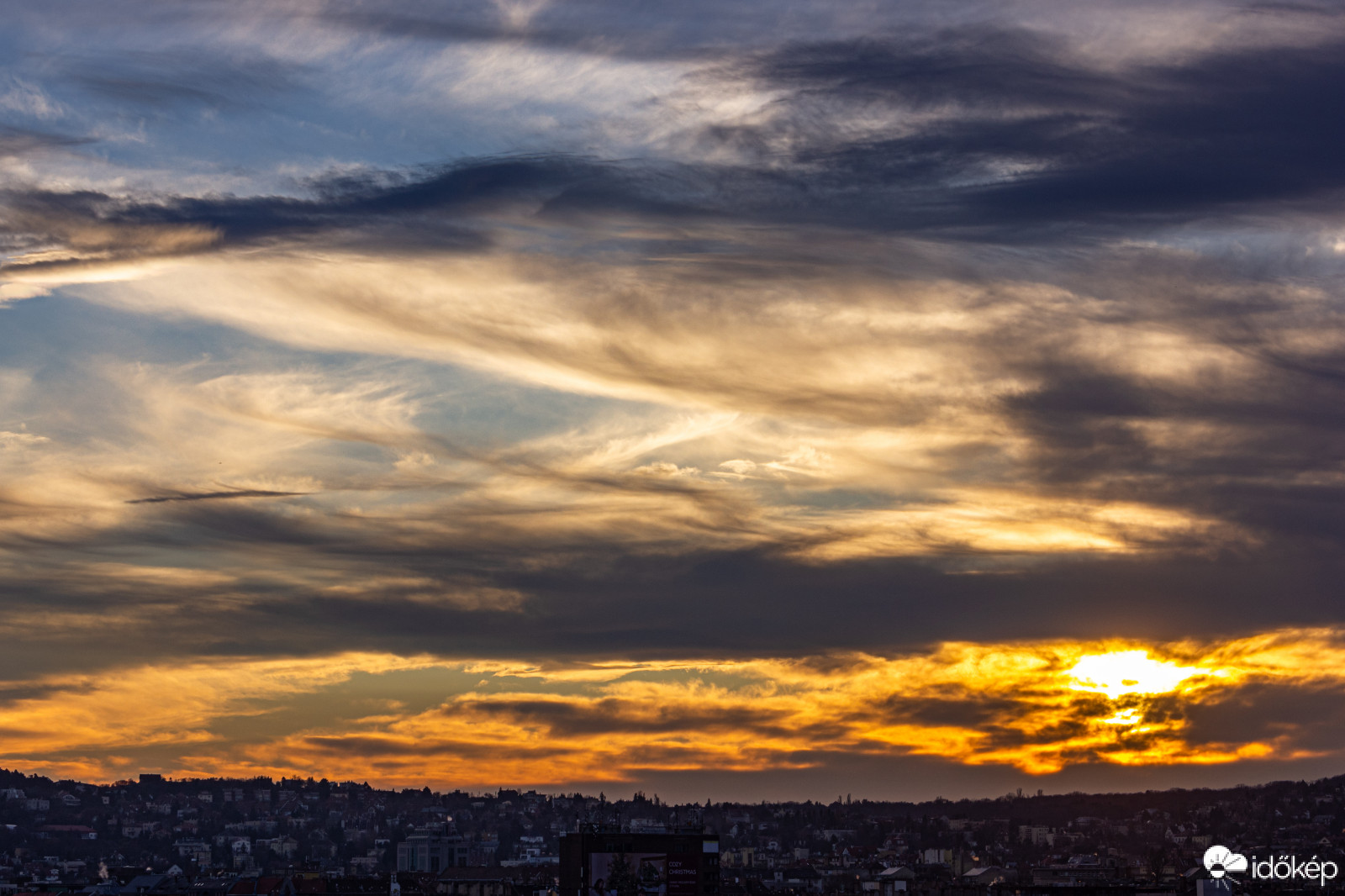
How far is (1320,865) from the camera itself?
192750mm

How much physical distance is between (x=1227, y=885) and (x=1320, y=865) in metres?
15.3

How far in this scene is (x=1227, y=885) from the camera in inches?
7323
